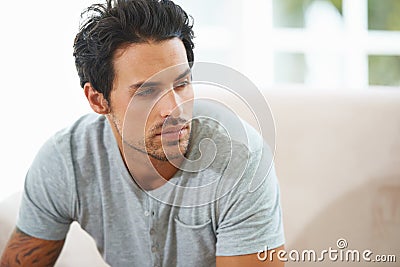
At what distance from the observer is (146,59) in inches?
46.7

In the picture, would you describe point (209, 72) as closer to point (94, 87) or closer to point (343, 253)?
point (94, 87)

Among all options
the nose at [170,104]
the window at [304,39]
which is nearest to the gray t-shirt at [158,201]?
the nose at [170,104]

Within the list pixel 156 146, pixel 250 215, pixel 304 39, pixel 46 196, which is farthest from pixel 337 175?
pixel 304 39

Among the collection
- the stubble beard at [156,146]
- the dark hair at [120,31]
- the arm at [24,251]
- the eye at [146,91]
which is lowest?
the arm at [24,251]

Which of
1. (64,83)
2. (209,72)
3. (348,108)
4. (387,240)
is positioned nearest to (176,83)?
(209,72)

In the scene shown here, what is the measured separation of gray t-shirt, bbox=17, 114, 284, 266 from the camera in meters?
1.24

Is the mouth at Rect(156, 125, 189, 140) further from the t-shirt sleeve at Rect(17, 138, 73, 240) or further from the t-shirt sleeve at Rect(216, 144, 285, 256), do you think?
the t-shirt sleeve at Rect(17, 138, 73, 240)

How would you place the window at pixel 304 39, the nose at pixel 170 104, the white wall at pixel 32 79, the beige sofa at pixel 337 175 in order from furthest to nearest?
the window at pixel 304 39 → the white wall at pixel 32 79 → the beige sofa at pixel 337 175 → the nose at pixel 170 104

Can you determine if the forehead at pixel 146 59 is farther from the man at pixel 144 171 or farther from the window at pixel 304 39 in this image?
the window at pixel 304 39

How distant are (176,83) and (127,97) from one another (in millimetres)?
116

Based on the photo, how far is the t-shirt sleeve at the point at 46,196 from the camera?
1389 mm

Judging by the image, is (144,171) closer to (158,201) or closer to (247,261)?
(158,201)

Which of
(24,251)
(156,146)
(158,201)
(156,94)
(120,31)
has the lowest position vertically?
(24,251)

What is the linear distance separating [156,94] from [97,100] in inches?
7.6
